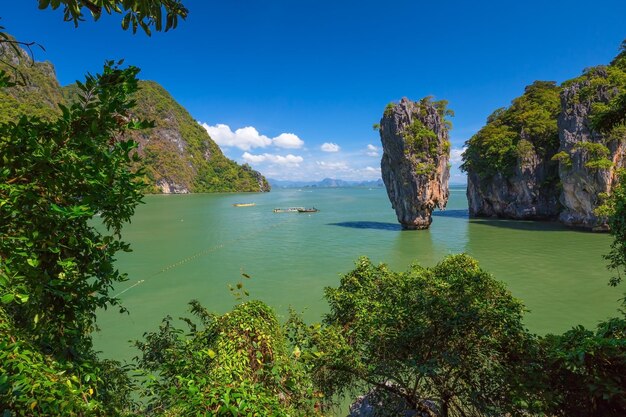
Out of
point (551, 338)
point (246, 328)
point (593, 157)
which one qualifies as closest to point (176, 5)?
point (246, 328)

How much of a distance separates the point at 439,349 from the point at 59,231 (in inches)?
235

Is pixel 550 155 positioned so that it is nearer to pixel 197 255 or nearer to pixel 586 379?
pixel 197 255

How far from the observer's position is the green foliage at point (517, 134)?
137 feet

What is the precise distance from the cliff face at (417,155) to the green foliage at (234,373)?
110ft

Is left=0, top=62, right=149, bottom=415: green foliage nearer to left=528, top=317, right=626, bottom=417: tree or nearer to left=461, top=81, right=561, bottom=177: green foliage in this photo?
left=528, top=317, right=626, bottom=417: tree

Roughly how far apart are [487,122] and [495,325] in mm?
57383

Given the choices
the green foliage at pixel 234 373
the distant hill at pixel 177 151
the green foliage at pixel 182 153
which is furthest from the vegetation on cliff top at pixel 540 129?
the green foliage at pixel 182 153

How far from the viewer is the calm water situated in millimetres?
15070

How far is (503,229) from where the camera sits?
37406 mm

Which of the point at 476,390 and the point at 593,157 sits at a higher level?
the point at 593,157

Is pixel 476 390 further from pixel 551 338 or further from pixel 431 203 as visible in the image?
pixel 431 203

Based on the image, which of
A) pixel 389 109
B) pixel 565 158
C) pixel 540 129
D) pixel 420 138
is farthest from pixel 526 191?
pixel 389 109

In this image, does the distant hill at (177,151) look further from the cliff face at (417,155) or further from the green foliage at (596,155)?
the green foliage at (596,155)

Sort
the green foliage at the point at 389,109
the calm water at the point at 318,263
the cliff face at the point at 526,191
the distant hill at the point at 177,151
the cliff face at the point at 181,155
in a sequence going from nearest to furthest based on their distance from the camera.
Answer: the calm water at the point at 318,263, the green foliage at the point at 389,109, the cliff face at the point at 526,191, the distant hill at the point at 177,151, the cliff face at the point at 181,155
